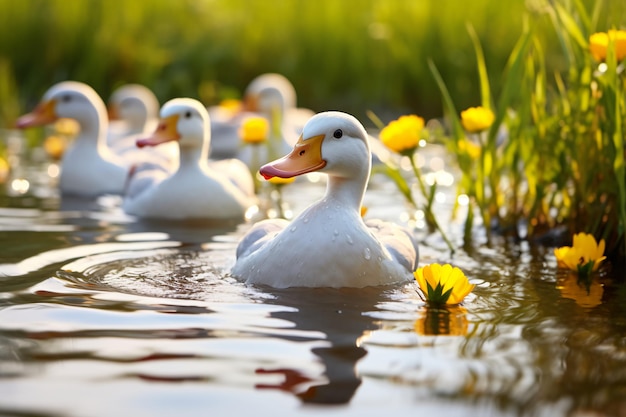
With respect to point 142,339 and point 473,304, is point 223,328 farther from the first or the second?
point 473,304

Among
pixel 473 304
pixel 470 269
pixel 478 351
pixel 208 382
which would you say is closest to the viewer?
pixel 208 382

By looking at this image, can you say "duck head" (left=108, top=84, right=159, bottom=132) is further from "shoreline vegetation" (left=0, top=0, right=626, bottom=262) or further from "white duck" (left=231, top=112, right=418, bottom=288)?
"white duck" (left=231, top=112, right=418, bottom=288)

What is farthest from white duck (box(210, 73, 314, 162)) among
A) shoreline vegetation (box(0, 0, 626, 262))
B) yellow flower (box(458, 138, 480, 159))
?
yellow flower (box(458, 138, 480, 159))

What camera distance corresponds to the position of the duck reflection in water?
10.6 ft

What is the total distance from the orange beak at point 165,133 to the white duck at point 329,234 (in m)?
2.37

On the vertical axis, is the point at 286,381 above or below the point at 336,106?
below

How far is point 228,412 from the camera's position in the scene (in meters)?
3.02

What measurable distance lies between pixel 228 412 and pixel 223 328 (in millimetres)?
921

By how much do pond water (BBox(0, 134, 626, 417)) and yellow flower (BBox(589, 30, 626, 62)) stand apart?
1.08 meters

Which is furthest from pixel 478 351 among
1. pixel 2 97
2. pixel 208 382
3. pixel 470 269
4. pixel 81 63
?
pixel 81 63

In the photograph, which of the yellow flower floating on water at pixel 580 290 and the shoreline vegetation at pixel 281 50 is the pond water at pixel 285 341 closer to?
the yellow flower floating on water at pixel 580 290

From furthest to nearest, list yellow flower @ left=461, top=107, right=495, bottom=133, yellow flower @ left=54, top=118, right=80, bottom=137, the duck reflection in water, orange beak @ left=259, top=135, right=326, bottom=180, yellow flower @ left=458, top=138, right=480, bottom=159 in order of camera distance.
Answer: yellow flower @ left=54, top=118, right=80, bottom=137
yellow flower @ left=458, top=138, right=480, bottom=159
yellow flower @ left=461, top=107, right=495, bottom=133
orange beak @ left=259, top=135, right=326, bottom=180
the duck reflection in water

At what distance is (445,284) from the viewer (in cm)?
436

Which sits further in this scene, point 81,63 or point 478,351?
point 81,63
